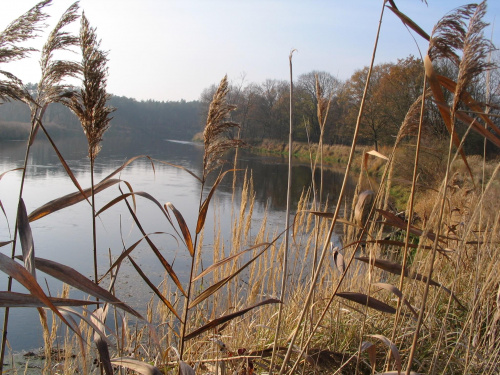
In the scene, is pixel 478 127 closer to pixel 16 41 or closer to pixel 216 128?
pixel 216 128

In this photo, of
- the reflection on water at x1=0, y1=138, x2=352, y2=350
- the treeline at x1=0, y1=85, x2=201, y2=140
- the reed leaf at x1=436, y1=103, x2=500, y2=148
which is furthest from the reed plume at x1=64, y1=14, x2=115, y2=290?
the treeline at x1=0, y1=85, x2=201, y2=140

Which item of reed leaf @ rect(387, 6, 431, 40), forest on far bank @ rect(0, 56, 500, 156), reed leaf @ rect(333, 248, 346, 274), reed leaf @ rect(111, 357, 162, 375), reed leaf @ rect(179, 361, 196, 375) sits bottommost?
reed leaf @ rect(179, 361, 196, 375)

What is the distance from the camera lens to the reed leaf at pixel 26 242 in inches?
36.2

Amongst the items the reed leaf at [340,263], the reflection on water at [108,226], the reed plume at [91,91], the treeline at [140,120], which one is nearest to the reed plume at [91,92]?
the reed plume at [91,91]

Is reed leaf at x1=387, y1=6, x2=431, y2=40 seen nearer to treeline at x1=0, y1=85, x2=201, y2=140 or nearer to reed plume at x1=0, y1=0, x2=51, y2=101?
reed plume at x1=0, y1=0, x2=51, y2=101

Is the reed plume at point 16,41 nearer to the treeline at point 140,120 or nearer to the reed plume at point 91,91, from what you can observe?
the reed plume at point 91,91

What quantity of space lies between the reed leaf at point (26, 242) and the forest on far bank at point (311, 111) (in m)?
0.43

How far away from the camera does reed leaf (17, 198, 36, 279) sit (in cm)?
92

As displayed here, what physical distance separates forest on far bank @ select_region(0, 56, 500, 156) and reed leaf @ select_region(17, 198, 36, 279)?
433 millimetres

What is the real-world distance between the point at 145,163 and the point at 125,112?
4999cm

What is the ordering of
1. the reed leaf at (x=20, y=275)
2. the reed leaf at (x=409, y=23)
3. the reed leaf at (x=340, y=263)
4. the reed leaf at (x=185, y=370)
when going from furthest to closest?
the reed leaf at (x=340, y=263), the reed leaf at (x=185, y=370), the reed leaf at (x=409, y=23), the reed leaf at (x=20, y=275)

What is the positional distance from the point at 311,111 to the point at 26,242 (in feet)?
85.6

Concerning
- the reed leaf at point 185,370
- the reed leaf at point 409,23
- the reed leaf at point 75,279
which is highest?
the reed leaf at point 409,23

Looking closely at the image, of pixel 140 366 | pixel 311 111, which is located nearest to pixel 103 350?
pixel 140 366
